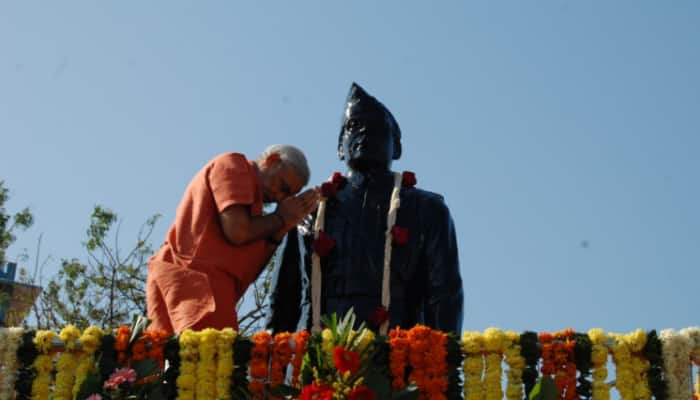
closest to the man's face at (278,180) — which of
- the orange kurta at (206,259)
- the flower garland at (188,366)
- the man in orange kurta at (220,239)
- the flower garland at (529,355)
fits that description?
the man in orange kurta at (220,239)

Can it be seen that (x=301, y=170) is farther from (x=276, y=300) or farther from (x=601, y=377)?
(x=601, y=377)

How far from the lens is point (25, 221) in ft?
55.4

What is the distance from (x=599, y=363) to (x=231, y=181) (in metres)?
2.41

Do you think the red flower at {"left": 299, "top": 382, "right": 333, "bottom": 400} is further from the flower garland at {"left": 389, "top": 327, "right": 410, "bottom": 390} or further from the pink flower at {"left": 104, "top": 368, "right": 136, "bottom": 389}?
the pink flower at {"left": 104, "top": 368, "right": 136, "bottom": 389}

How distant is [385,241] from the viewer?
26.2 ft

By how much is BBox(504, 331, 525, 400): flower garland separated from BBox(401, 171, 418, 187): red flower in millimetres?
2455

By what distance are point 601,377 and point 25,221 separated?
40.2 ft

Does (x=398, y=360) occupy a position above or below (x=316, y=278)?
below

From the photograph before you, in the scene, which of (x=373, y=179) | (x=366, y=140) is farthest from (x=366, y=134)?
(x=373, y=179)

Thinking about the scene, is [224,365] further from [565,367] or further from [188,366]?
[565,367]

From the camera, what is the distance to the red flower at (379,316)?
756cm

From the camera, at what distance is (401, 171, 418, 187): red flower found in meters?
8.38

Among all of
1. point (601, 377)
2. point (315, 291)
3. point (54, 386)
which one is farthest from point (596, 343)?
point (54, 386)

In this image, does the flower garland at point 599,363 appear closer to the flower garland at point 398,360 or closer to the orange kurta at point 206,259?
the flower garland at point 398,360
